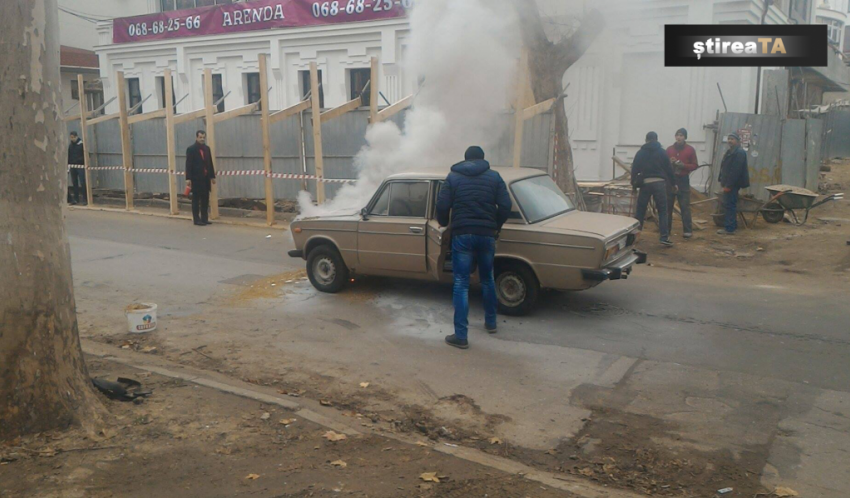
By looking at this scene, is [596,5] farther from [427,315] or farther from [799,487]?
[799,487]

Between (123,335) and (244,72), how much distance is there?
57.3ft

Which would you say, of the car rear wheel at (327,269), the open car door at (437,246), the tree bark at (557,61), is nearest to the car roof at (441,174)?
the open car door at (437,246)

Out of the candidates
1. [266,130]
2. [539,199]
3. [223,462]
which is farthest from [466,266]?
[266,130]

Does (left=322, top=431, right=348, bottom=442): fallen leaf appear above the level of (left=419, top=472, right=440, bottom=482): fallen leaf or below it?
above

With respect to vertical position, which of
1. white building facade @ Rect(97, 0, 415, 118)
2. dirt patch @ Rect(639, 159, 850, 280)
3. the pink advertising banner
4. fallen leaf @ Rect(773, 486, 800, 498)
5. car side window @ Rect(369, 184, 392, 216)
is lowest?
fallen leaf @ Rect(773, 486, 800, 498)

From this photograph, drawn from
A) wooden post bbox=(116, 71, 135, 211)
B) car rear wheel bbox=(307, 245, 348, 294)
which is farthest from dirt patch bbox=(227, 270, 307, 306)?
wooden post bbox=(116, 71, 135, 211)

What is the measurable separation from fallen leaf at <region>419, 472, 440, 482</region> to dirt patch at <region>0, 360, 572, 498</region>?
4 centimetres

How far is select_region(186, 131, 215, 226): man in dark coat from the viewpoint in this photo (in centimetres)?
1378

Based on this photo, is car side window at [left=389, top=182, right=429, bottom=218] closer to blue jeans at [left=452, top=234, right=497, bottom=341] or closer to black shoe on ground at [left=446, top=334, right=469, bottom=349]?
blue jeans at [left=452, top=234, right=497, bottom=341]

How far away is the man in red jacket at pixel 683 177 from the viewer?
11.5m

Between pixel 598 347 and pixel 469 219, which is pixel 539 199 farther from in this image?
pixel 598 347

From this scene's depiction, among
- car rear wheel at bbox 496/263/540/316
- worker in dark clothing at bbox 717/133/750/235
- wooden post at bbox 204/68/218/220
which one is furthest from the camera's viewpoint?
wooden post at bbox 204/68/218/220

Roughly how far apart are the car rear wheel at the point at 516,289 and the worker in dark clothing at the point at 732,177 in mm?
6015

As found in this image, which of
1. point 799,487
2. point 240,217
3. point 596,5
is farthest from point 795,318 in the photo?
point 240,217
